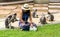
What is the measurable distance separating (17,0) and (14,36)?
8920mm

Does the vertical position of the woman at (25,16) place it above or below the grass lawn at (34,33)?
above

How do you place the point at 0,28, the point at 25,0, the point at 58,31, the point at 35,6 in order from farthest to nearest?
the point at 25,0
the point at 35,6
the point at 0,28
the point at 58,31

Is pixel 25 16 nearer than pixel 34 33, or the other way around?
pixel 34 33

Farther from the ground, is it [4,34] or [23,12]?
[23,12]

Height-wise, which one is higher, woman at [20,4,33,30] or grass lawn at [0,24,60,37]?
woman at [20,4,33,30]

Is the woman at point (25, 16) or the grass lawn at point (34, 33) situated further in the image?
the woman at point (25, 16)

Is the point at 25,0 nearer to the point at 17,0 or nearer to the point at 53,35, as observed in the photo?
the point at 17,0

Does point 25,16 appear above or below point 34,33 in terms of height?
above

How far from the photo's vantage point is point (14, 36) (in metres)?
8.86

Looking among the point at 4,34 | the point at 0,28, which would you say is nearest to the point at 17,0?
the point at 0,28

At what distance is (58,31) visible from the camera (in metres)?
9.73

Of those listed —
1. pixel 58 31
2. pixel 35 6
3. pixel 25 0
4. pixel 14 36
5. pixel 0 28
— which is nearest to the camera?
pixel 14 36

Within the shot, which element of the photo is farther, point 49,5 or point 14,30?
point 49,5

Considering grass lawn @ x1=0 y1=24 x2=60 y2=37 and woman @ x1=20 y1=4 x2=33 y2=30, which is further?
woman @ x1=20 y1=4 x2=33 y2=30
